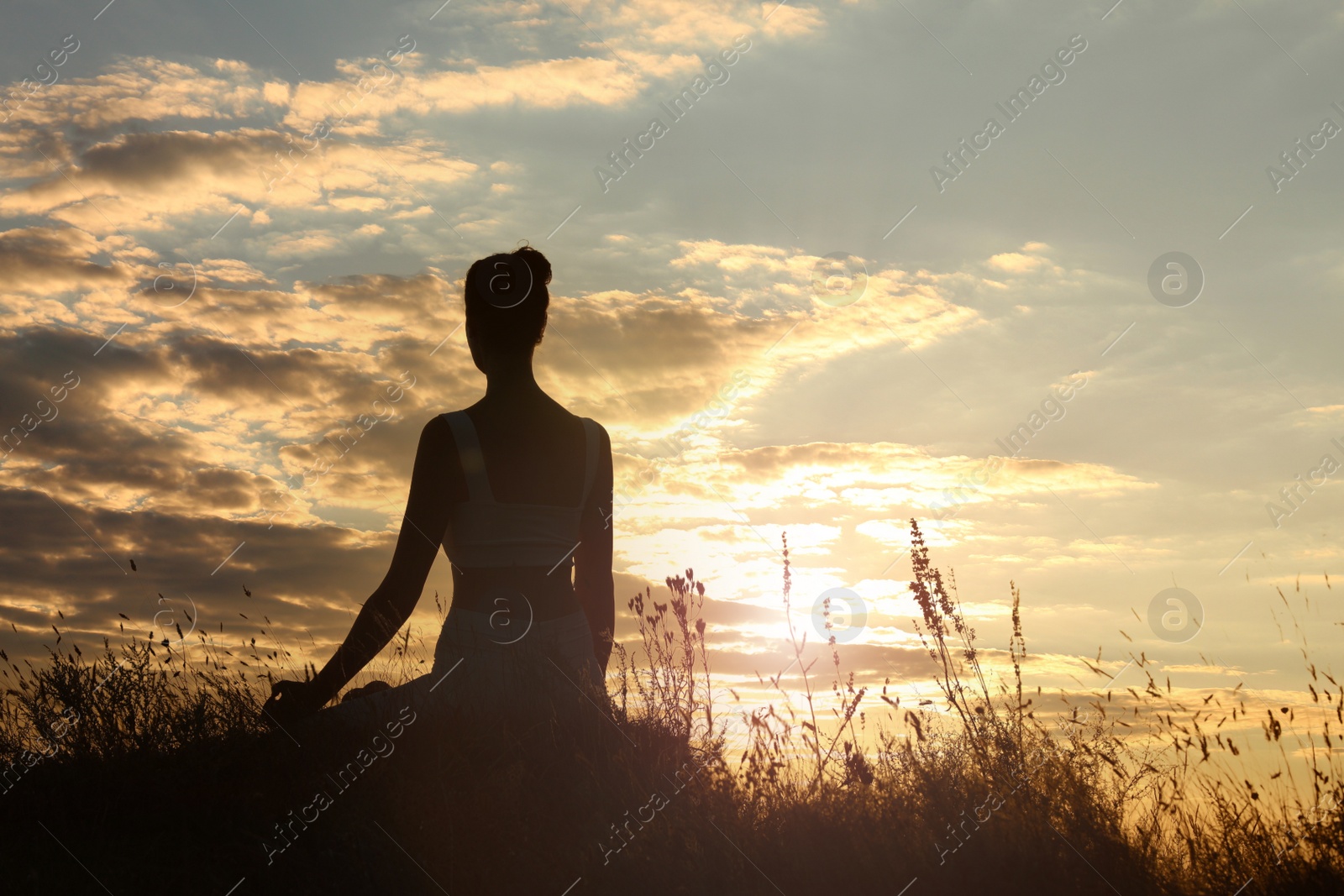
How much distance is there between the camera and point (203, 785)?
164 inches

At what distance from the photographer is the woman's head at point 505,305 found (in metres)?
4.48

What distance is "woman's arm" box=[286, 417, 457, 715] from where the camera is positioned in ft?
13.4

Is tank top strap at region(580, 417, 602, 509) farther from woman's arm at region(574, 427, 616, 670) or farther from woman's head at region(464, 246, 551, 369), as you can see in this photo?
woman's head at region(464, 246, 551, 369)

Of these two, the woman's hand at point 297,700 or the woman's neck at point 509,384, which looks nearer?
the woman's hand at point 297,700

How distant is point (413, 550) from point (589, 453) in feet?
3.10

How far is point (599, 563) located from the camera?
469cm

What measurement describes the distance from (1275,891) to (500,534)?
11.5ft
